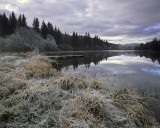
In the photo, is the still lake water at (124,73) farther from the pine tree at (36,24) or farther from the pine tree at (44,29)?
the pine tree at (36,24)

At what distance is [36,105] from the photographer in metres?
2.41

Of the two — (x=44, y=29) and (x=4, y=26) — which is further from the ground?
(x=44, y=29)

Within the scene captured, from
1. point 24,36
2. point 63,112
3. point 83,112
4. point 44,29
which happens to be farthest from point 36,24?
point 83,112

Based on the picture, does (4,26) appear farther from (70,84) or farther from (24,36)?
(70,84)

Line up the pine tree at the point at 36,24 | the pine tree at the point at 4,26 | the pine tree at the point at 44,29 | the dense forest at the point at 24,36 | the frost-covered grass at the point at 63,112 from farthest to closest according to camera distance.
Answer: the pine tree at the point at 44,29, the pine tree at the point at 36,24, the pine tree at the point at 4,26, the dense forest at the point at 24,36, the frost-covered grass at the point at 63,112

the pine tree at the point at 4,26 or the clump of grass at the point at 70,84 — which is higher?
the pine tree at the point at 4,26

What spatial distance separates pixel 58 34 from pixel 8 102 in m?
48.2

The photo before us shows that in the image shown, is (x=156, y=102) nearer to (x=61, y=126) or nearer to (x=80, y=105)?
(x=80, y=105)

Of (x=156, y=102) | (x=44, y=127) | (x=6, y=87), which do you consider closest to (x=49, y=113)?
(x=44, y=127)

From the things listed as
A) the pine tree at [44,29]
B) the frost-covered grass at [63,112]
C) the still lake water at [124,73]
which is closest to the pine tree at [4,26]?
the pine tree at [44,29]

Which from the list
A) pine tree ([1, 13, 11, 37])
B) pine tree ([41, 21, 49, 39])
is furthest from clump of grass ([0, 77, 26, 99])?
pine tree ([41, 21, 49, 39])

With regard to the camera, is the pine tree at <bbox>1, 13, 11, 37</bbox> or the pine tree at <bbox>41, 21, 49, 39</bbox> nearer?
the pine tree at <bbox>1, 13, 11, 37</bbox>

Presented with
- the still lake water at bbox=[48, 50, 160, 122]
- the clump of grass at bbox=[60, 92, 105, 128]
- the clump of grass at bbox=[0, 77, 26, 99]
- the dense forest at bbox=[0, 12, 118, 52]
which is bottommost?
the still lake water at bbox=[48, 50, 160, 122]

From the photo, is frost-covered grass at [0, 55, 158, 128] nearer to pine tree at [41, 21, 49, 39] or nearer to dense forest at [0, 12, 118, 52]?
dense forest at [0, 12, 118, 52]
